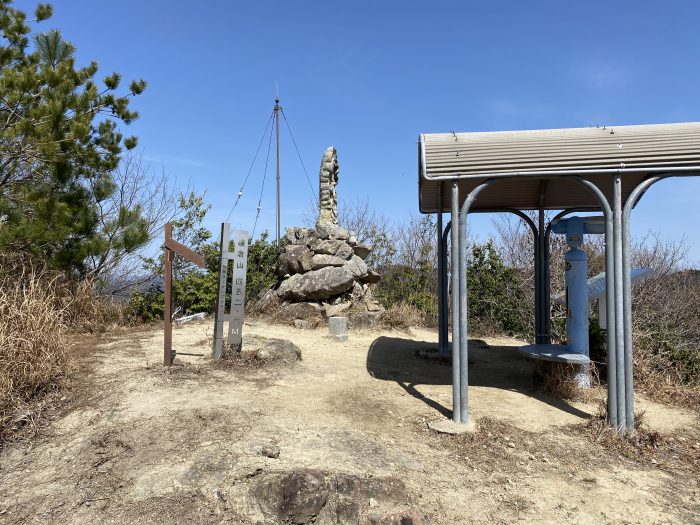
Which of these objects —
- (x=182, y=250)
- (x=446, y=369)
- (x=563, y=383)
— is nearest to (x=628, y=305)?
(x=563, y=383)

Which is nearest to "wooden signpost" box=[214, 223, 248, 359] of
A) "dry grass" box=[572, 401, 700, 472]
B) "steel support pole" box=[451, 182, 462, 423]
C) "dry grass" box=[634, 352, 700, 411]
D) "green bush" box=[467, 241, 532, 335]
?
"steel support pole" box=[451, 182, 462, 423]

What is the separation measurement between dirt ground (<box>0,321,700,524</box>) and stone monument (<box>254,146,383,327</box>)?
16.2ft

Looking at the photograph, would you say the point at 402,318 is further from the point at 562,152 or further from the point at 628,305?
the point at 562,152

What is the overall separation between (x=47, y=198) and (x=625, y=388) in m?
8.11

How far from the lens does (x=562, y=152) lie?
4.57m

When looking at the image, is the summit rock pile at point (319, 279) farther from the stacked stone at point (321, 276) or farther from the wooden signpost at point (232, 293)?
the wooden signpost at point (232, 293)

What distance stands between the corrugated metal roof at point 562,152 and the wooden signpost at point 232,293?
118 inches

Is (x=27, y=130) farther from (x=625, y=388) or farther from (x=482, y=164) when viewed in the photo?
(x=625, y=388)

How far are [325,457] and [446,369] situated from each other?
139 inches

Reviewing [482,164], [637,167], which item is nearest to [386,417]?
[482,164]

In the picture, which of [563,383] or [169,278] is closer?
[563,383]

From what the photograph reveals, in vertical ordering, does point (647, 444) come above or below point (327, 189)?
below

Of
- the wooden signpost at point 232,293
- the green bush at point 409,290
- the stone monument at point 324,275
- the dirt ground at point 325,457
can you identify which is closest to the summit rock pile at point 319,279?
the stone monument at point 324,275

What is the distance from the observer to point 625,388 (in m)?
4.45
